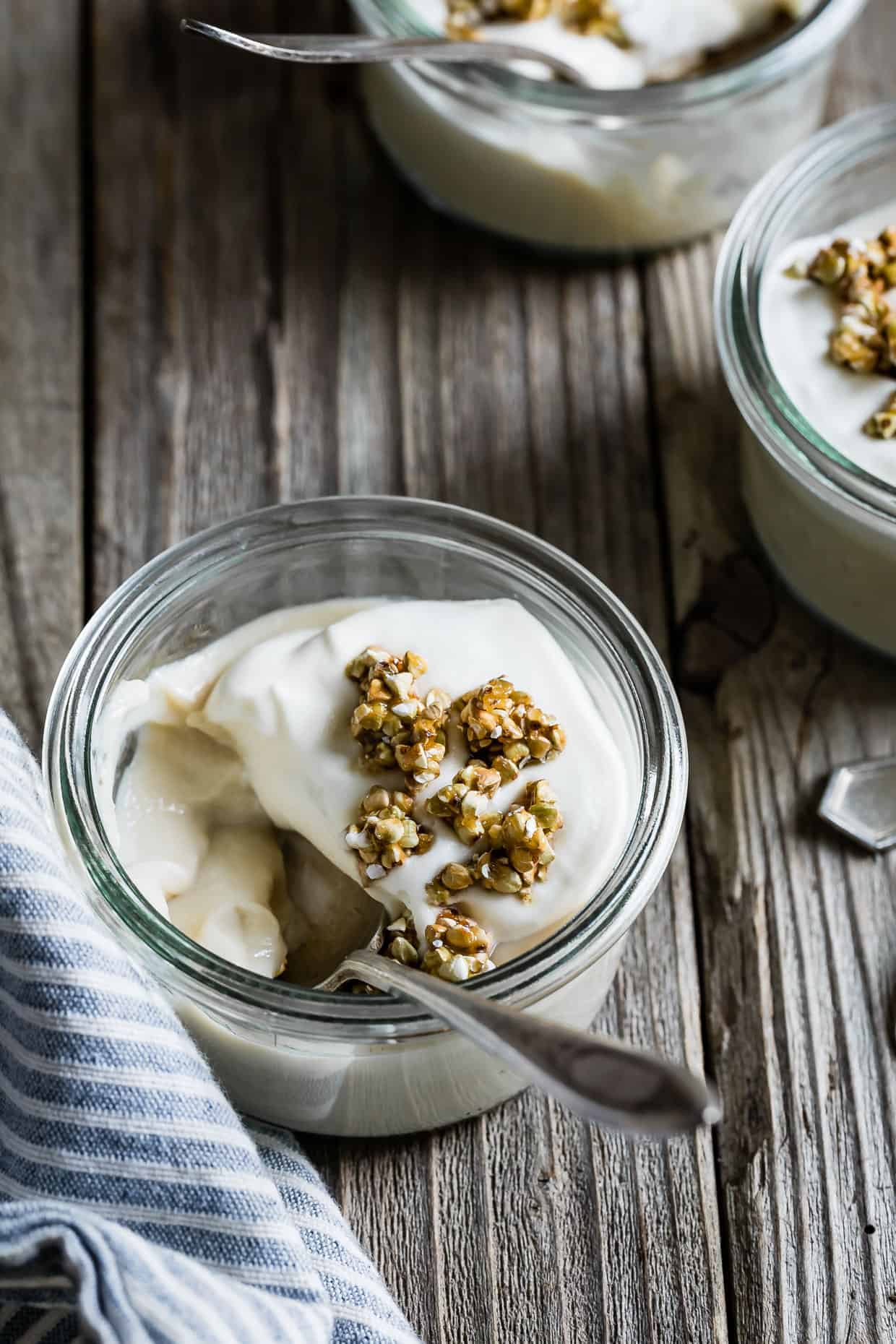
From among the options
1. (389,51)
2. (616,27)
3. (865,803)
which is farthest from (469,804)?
(616,27)

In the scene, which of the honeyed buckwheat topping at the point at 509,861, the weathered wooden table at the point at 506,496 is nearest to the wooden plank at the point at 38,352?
the weathered wooden table at the point at 506,496

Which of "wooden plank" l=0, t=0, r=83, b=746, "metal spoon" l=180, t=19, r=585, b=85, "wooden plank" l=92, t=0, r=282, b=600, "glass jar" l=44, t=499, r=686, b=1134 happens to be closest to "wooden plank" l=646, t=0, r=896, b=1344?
"glass jar" l=44, t=499, r=686, b=1134

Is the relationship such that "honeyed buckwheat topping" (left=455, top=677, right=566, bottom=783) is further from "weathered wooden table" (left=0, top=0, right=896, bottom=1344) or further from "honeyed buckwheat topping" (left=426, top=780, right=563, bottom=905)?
"weathered wooden table" (left=0, top=0, right=896, bottom=1344)

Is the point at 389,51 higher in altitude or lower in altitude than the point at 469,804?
higher

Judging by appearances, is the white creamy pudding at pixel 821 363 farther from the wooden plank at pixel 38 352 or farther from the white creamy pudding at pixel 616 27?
the wooden plank at pixel 38 352

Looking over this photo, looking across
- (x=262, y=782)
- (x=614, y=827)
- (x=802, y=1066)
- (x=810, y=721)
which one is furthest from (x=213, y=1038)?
(x=810, y=721)

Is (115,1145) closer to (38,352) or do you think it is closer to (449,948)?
(449,948)
